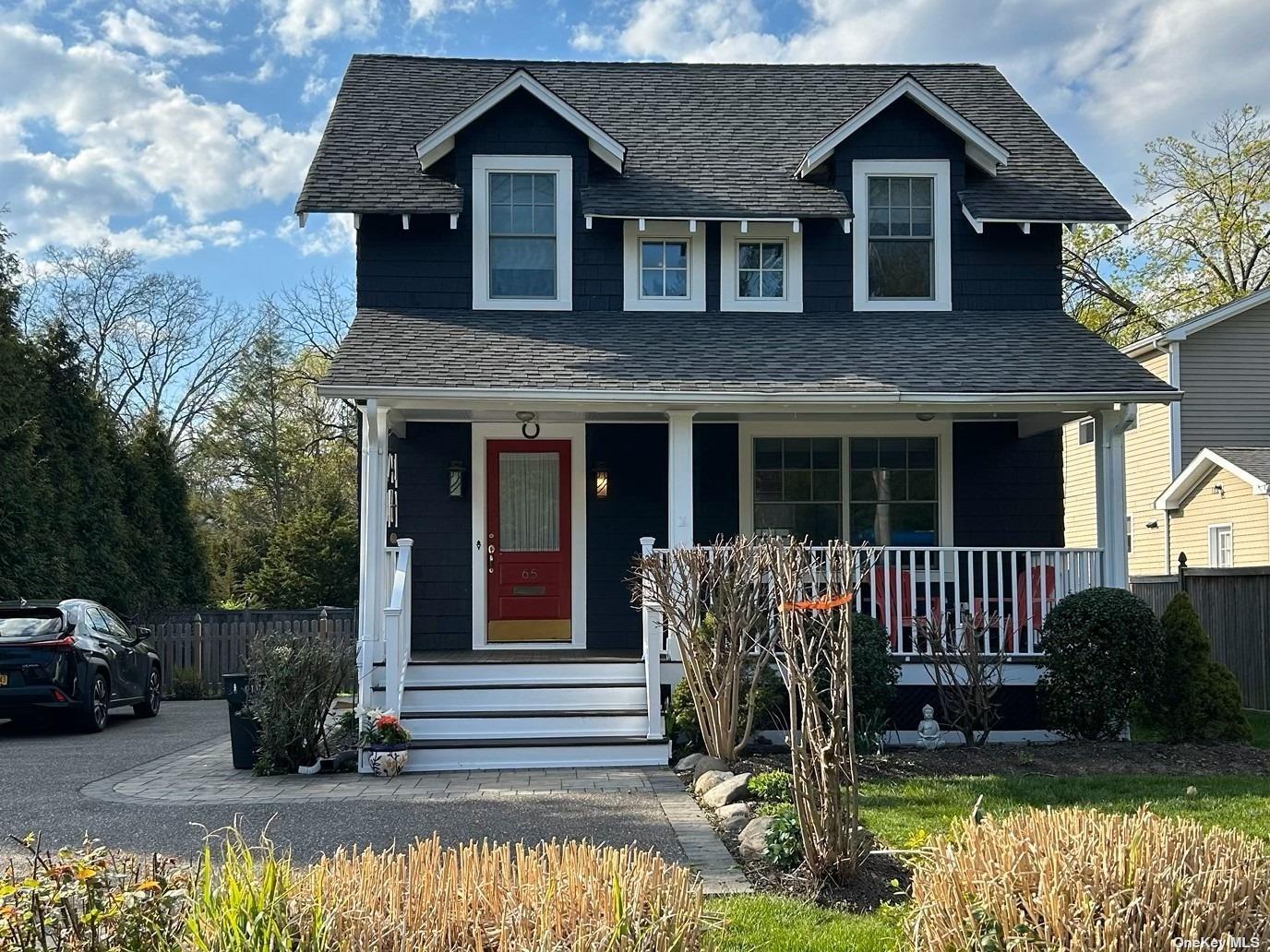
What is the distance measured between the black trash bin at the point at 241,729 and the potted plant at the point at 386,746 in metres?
0.95

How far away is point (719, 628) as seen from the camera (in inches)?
355

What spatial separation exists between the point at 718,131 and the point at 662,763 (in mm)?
7912

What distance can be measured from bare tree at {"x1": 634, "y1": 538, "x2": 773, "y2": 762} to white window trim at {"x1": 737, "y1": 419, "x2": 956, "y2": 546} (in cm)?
319

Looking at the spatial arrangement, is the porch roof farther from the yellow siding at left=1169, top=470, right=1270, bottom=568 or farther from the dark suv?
the yellow siding at left=1169, top=470, right=1270, bottom=568

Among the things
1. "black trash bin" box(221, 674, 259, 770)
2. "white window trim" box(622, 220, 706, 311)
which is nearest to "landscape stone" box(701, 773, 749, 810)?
"black trash bin" box(221, 674, 259, 770)

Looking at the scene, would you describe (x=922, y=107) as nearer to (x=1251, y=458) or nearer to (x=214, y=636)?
(x=1251, y=458)

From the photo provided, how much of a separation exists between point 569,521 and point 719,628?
3.70 metres

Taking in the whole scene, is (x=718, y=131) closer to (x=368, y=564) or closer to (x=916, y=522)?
(x=916, y=522)

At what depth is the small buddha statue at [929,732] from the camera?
9.83 m

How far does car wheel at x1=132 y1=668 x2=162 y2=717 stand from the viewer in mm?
14688

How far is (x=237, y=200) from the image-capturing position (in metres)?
31.9

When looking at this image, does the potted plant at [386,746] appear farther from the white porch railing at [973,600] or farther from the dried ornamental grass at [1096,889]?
the dried ornamental grass at [1096,889]

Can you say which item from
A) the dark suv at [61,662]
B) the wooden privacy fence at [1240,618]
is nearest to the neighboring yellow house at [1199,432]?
the wooden privacy fence at [1240,618]

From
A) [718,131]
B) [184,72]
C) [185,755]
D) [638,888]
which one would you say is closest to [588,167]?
[718,131]
